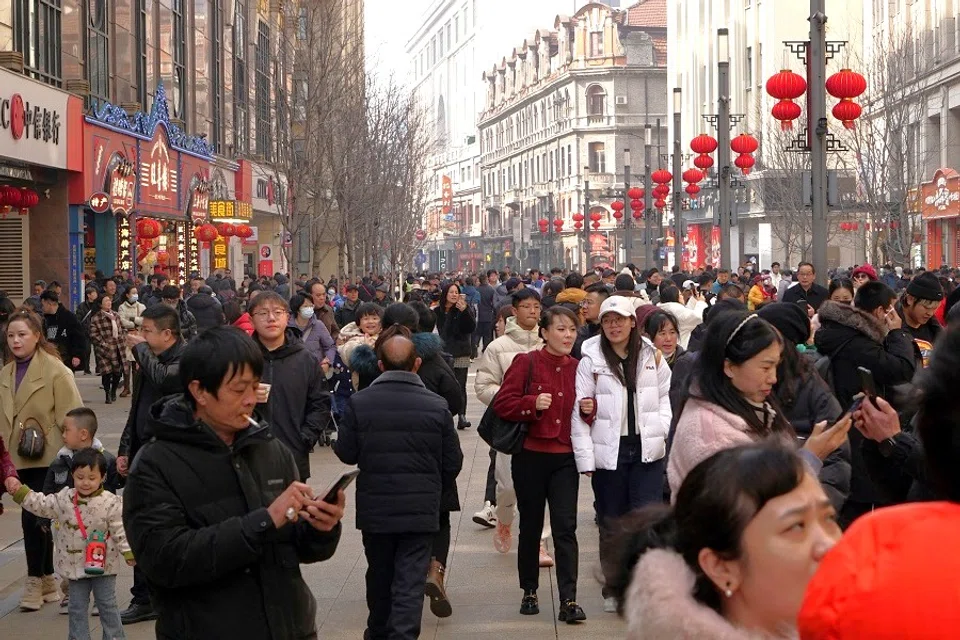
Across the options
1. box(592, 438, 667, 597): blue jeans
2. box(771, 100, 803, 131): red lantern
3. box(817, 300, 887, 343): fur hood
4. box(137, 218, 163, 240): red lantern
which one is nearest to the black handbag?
box(592, 438, 667, 597): blue jeans

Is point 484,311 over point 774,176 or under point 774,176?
under

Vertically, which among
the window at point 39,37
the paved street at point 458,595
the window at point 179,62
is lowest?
the paved street at point 458,595

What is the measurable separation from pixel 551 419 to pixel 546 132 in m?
94.9

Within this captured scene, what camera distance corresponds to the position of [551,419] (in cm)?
795

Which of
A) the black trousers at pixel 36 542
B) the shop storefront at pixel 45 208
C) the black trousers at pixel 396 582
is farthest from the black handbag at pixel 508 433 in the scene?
the shop storefront at pixel 45 208

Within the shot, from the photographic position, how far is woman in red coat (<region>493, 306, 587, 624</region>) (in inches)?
311

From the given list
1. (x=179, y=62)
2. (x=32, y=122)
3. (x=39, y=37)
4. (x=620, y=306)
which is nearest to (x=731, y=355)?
(x=620, y=306)

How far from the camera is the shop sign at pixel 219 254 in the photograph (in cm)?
4297

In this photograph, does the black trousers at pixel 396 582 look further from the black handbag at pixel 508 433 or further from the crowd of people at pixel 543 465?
the black handbag at pixel 508 433

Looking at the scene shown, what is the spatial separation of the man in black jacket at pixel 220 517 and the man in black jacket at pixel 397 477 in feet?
8.64

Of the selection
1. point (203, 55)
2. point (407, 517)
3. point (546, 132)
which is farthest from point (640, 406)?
point (546, 132)

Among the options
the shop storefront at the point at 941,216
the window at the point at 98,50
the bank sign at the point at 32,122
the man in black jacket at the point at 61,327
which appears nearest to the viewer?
the man in black jacket at the point at 61,327

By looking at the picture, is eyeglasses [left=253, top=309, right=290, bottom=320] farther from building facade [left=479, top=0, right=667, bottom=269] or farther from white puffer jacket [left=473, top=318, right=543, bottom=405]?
building facade [left=479, top=0, right=667, bottom=269]

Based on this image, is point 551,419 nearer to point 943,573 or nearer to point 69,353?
point 943,573
